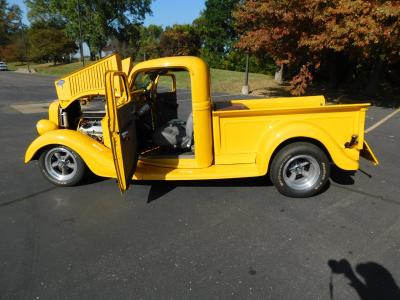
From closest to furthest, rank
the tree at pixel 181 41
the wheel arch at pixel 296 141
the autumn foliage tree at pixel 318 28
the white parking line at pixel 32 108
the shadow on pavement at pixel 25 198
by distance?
the wheel arch at pixel 296 141 → the shadow on pavement at pixel 25 198 → the autumn foliage tree at pixel 318 28 → the white parking line at pixel 32 108 → the tree at pixel 181 41

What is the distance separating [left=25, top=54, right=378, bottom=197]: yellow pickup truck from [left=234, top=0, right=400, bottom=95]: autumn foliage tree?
21.7 ft

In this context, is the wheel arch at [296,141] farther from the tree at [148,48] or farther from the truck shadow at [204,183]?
the tree at [148,48]

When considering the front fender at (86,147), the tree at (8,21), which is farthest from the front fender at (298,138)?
the tree at (8,21)

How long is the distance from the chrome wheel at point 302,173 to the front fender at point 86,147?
7.66 feet

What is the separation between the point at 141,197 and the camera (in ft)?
14.3

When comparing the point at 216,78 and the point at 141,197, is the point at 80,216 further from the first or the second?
the point at 216,78

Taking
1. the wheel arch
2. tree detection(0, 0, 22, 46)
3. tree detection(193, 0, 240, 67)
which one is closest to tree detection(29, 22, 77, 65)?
tree detection(193, 0, 240, 67)

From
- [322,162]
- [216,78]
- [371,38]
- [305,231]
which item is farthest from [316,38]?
[216,78]

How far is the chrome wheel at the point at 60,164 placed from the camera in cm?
464

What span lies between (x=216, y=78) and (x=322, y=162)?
18.7 meters

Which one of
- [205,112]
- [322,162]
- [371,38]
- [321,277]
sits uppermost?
[371,38]

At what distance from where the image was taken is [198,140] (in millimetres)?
4199

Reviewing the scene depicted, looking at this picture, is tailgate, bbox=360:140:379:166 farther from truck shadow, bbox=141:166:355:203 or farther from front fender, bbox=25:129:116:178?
front fender, bbox=25:129:116:178

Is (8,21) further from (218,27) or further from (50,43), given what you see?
(218,27)
